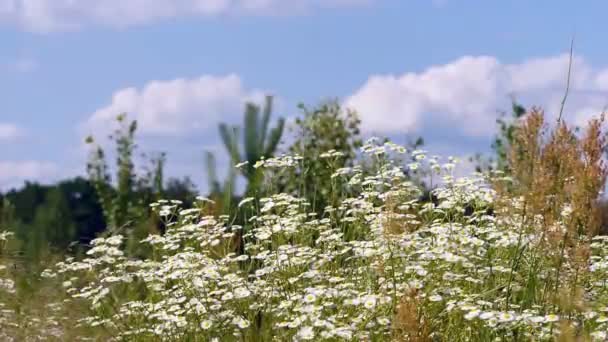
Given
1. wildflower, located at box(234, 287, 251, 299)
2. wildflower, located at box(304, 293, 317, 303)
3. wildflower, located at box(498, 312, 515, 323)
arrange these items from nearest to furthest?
wildflower, located at box(498, 312, 515, 323) < wildflower, located at box(304, 293, 317, 303) < wildflower, located at box(234, 287, 251, 299)

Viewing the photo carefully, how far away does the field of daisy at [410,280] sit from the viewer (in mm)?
4418

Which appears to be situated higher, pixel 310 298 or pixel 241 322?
pixel 310 298

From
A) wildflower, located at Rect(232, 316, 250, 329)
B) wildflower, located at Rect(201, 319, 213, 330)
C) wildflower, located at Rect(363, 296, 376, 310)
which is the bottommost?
wildflower, located at Rect(201, 319, 213, 330)

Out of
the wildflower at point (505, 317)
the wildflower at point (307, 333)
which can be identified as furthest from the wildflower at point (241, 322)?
the wildflower at point (505, 317)

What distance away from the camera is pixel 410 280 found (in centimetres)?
512

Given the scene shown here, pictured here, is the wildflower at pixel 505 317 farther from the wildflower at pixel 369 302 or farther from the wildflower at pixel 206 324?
the wildflower at pixel 206 324

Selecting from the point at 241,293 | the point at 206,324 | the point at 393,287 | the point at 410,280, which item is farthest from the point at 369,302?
the point at 206,324

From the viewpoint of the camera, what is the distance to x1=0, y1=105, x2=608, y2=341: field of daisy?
4.42 m

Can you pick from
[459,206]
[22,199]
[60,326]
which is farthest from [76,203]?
[459,206]

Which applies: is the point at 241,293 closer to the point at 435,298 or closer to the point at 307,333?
the point at 307,333

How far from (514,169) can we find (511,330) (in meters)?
0.90

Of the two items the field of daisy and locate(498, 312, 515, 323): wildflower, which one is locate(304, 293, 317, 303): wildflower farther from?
locate(498, 312, 515, 323): wildflower

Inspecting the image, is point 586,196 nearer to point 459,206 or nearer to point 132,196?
point 459,206

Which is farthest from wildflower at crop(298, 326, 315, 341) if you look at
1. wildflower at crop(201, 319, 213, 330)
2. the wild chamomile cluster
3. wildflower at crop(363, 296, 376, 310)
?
wildflower at crop(201, 319, 213, 330)
